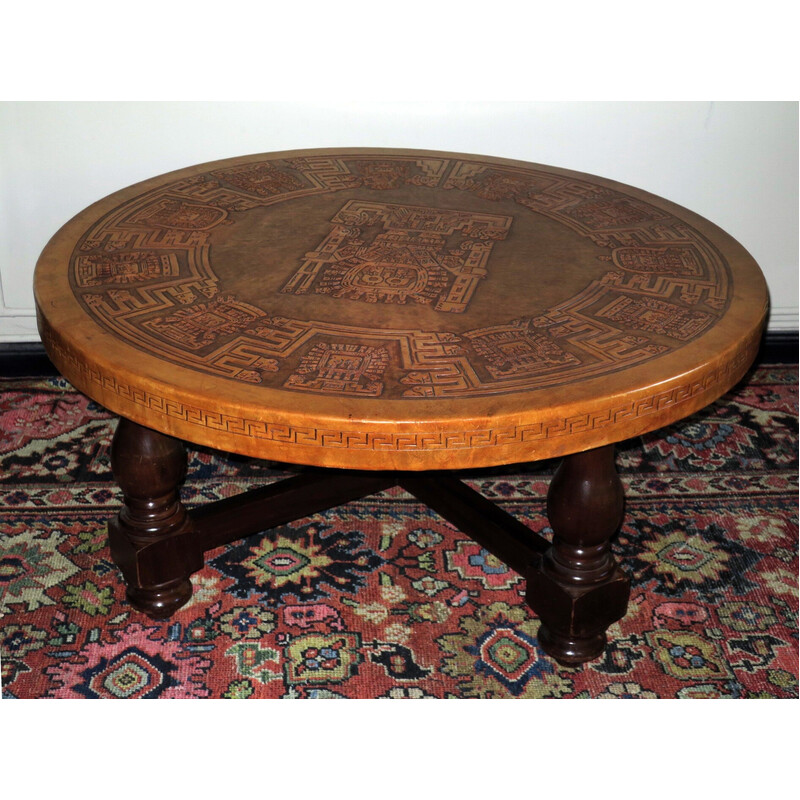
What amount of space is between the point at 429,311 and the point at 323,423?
411 millimetres

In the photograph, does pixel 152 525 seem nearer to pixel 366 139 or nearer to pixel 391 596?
pixel 391 596

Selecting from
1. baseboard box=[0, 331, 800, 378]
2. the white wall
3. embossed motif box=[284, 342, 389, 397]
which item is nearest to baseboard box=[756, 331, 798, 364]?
baseboard box=[0, 331, 800, 378]

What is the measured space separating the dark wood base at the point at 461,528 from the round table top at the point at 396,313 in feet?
0.91

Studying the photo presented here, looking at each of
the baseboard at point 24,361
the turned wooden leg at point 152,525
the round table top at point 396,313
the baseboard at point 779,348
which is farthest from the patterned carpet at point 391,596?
the round table top at point 396,313

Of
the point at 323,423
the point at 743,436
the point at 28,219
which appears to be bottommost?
the point at 743,436

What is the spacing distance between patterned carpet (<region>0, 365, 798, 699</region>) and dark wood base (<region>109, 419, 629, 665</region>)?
0.11 m

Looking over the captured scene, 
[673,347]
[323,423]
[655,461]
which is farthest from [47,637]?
[655,461]

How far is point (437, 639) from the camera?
2.10 meters

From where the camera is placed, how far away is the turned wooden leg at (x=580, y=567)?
185 centimetres

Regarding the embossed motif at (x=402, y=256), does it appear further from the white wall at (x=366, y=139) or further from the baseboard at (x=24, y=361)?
the baseboard at (x=24, y=361)

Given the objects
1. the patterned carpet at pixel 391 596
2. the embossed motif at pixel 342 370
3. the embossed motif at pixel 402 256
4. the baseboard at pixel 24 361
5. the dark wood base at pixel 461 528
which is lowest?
the patterned carpet at pixel 391 596

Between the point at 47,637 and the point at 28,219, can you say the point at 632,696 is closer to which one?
the point at 47,637

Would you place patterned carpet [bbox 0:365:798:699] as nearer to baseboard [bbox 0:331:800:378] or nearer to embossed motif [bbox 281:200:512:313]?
baseboard [bbox 0:331:800:378]

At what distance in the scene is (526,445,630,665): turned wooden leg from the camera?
6.07 feet
